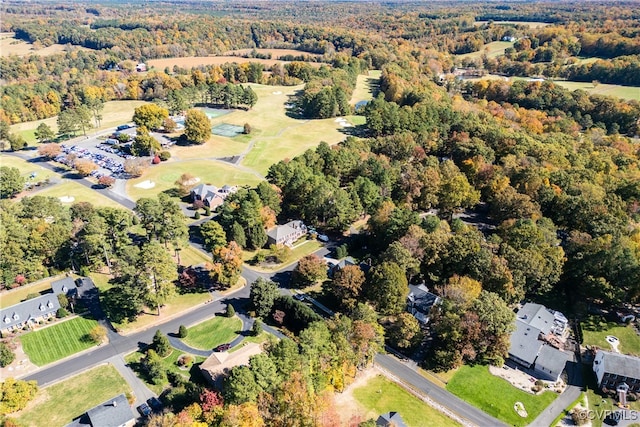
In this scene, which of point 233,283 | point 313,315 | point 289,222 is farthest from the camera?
point 289,222

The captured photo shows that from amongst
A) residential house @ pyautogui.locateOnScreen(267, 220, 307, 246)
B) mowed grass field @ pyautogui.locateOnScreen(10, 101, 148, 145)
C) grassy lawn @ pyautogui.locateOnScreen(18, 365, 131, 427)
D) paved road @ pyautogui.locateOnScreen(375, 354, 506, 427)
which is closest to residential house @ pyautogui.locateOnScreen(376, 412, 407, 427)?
paved road @ pyautogui.locateOnScreen(375, 354, 506, 427)

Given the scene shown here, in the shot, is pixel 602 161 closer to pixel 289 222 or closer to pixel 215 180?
pixel 289 222

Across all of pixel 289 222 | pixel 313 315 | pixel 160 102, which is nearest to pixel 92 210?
pixel 289 222

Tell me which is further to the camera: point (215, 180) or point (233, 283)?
point (215, 180)

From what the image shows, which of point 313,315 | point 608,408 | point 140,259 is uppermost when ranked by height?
point 140,259

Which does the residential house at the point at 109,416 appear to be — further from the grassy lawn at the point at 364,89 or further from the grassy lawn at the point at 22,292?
the grassy lawn at the point at 364,89

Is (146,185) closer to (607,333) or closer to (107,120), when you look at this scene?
(107,120)
